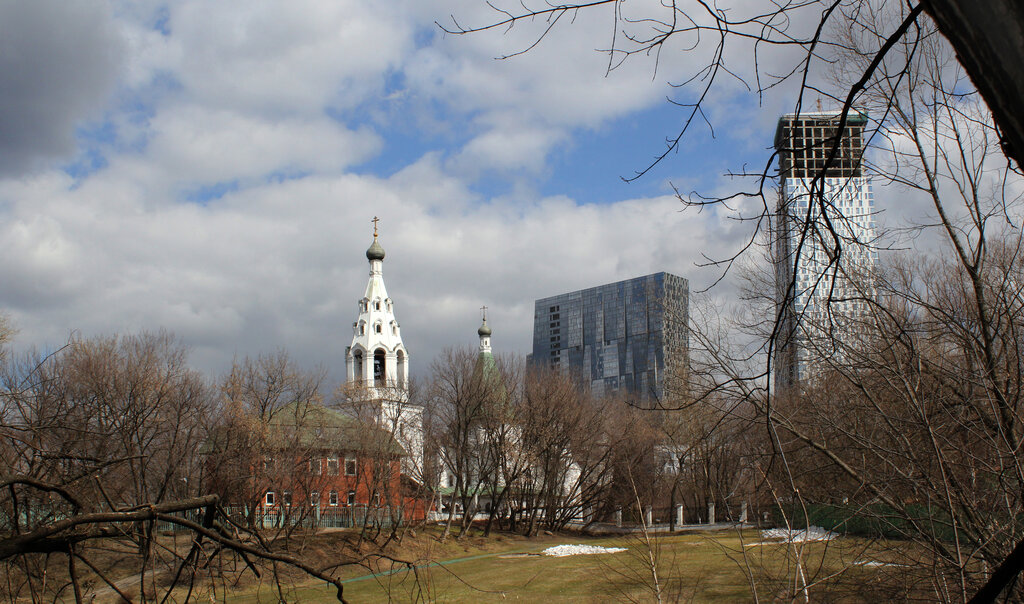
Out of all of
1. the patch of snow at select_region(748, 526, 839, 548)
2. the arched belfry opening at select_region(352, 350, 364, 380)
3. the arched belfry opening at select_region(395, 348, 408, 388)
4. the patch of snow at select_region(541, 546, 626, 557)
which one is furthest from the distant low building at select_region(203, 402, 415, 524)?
the patch of snow at select_region(748, 526, 839, 548)

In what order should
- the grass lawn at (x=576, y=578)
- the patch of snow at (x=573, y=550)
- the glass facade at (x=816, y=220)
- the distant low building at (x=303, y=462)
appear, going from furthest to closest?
the patch of snow at (x=573, y=550) → the distant low building at (x=303, y=462) → the grass lawn at (x=576, y=578) → the glass facade at (x=816, y=220)

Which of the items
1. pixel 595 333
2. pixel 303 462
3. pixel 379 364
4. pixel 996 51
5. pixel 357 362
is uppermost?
pixel 595 333

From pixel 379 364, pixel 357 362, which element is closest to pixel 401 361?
pixel 379 364

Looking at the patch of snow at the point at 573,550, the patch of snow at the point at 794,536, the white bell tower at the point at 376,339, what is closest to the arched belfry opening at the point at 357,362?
the white bell tower at the point at 376,339

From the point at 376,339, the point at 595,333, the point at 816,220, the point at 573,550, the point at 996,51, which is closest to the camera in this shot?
the point at 996,51

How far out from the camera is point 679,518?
52.6 m

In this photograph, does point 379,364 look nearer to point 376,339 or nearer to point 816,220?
point 376,339

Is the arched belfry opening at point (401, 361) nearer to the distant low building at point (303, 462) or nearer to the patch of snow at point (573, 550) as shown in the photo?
the distant low building at point (303, 462)

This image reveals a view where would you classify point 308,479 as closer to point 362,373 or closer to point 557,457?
point 557,457

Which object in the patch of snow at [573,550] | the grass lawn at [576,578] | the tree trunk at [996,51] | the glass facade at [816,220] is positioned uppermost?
the glass facade at [816,220]

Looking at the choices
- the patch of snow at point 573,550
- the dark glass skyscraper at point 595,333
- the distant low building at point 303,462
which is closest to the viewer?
the distant low building at point 303,462

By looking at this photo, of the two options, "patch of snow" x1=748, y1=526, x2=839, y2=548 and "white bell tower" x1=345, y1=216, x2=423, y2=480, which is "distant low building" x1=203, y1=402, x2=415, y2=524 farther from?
"patch of snow" x1=748, y1=526, x2=839, y2=548

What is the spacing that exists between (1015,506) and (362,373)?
181 feet

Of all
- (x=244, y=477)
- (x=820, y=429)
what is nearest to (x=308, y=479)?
(x=244, y=477)
